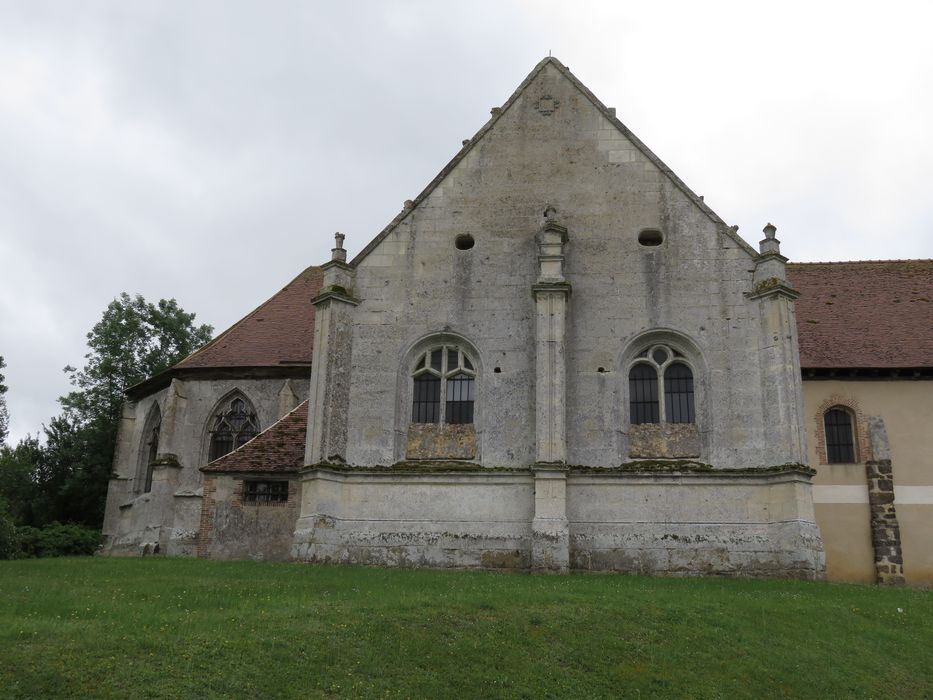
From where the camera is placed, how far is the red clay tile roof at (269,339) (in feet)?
94.7

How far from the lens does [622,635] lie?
12742mm

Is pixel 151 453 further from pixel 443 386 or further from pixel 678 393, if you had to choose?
pixel 678 393

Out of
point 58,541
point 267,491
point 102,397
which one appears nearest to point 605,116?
point 267,491

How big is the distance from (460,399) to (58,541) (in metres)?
16.6

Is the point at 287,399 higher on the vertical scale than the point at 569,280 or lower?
lower

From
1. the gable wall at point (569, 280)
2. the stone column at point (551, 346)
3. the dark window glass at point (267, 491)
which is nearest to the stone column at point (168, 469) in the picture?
the dark window glass at point (267, 491)

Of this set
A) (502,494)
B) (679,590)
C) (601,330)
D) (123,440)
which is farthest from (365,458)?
(123,440)

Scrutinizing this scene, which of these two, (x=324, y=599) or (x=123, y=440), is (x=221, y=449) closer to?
(x=123, y=440)

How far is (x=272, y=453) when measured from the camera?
23.7m

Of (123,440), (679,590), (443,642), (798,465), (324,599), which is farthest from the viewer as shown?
(123,440)

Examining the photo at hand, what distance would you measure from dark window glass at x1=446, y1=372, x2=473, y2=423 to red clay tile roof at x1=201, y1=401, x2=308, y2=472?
4.12 metres

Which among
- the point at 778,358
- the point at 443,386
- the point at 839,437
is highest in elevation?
the point at 778,358

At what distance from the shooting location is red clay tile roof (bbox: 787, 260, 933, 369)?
Result: 25.2 meters

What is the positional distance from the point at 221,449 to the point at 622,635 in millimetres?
18984
